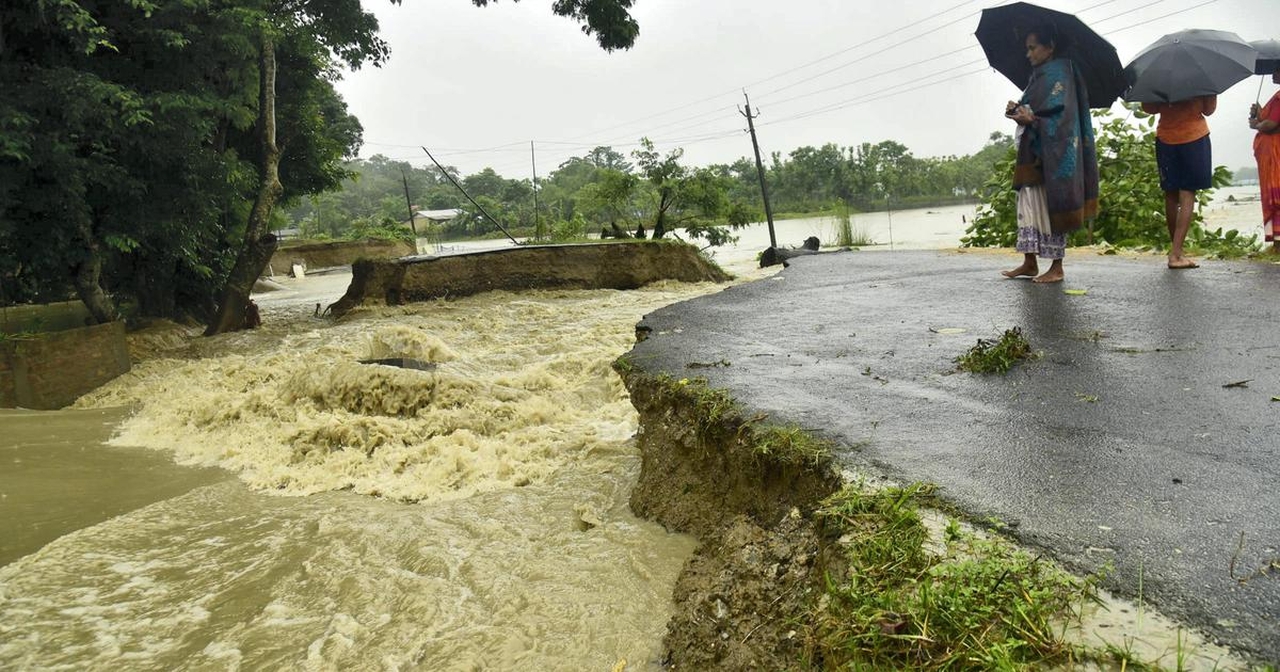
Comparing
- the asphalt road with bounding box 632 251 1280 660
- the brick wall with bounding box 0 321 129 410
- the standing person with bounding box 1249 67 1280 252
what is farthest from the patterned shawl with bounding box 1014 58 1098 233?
the brick wall with bounding box 0 321 129 410

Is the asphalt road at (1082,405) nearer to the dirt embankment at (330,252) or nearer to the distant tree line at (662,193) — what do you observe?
the distant tree line at (662,193)

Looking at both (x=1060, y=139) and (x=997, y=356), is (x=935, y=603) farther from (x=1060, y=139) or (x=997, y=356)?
(x=1060, y=139)

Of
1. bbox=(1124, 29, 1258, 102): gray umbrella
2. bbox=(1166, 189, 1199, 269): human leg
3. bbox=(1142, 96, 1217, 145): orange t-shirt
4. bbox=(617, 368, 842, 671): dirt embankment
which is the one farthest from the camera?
bbox=(1166, 189, 1199, 269): human leg

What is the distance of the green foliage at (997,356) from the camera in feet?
10.5

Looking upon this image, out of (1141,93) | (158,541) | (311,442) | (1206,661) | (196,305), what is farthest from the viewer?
(196,305)

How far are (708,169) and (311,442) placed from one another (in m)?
16.7

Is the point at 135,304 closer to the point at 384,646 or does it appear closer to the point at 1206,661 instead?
the point at 384,646

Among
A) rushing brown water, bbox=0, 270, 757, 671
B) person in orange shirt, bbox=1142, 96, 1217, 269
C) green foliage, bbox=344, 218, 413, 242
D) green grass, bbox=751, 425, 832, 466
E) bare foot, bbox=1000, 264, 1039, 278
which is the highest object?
green foliage, bbox=344, 218, 413, 242

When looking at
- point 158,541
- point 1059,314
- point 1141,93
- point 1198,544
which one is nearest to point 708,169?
point 1141,93

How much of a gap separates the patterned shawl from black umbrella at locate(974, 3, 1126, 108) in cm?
20

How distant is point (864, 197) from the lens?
5109 centimetres

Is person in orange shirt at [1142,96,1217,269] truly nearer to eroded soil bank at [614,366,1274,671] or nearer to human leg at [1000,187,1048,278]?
human leg at [1000,187,1048,278]

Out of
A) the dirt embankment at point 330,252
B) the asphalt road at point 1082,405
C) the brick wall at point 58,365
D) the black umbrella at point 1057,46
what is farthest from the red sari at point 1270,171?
the dirt embankment at point 330,252

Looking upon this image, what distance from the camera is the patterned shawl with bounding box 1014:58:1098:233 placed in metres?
5.33
